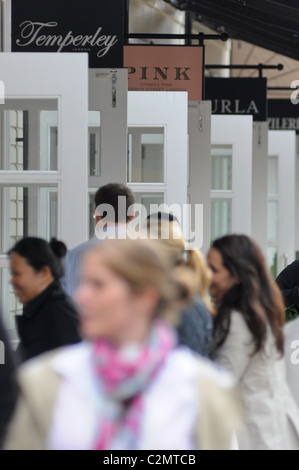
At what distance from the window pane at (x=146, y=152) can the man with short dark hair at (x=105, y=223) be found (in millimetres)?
2839

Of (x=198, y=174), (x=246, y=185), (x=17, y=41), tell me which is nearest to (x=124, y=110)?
(x=17, y=41)

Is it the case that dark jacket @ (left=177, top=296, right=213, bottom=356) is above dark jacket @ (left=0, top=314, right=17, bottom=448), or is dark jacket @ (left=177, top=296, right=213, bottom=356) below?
above

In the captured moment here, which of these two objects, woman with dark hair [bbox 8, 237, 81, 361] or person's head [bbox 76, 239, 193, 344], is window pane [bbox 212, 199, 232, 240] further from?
person's head [bbox 76, 239, 193, 344]

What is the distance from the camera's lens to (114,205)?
444 cm

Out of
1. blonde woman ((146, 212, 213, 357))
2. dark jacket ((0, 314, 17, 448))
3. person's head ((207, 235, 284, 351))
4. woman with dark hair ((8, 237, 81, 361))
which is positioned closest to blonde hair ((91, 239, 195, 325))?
dark jacket ((0, 314, 17, 448))

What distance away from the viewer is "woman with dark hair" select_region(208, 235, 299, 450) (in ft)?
11.0

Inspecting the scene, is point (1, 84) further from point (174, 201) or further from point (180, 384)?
point (180, 384)

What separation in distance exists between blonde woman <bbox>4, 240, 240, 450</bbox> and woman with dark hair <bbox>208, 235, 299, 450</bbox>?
1.22 metres

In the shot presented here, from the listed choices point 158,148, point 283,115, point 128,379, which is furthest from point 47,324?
point 283,115

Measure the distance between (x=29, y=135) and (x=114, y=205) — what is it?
1.17 meters

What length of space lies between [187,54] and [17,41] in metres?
2.30

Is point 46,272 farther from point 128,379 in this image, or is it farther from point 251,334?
point 128,379

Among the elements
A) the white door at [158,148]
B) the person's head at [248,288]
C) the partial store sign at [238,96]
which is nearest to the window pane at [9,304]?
the person's head at [248,288]
